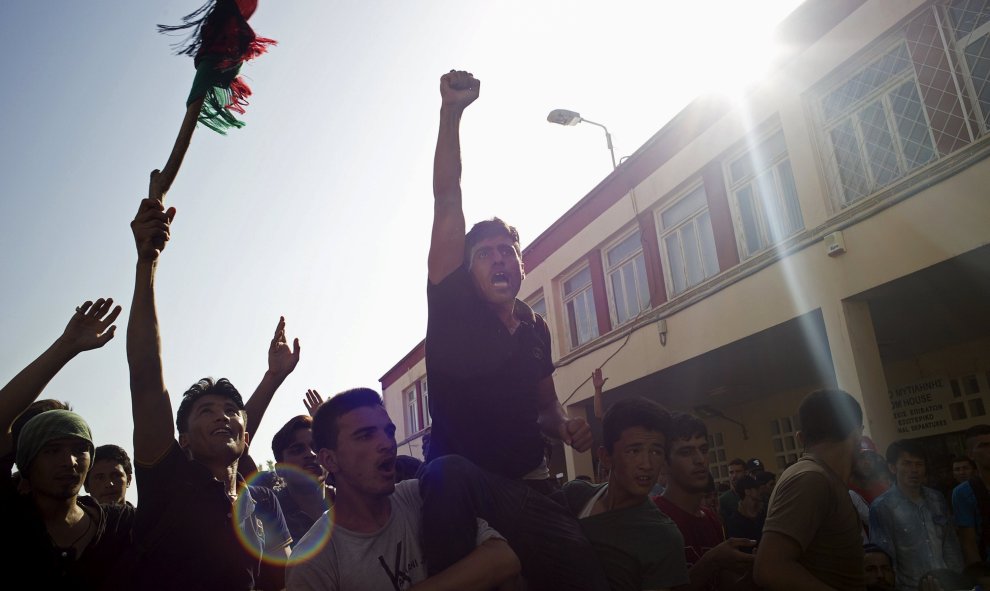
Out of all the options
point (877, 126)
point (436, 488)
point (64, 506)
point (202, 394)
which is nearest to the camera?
point (436, 488)

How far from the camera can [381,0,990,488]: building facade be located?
27.0 ft

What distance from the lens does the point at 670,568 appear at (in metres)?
2.78

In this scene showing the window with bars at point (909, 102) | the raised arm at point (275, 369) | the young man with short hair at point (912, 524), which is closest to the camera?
the raised arm at point (275, 369)

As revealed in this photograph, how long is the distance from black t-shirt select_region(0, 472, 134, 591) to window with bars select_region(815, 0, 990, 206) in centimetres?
875

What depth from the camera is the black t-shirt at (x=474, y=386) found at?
2.45m

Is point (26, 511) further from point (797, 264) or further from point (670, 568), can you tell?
point (797, 264)

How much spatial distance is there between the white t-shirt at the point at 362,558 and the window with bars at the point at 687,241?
10.3 metres

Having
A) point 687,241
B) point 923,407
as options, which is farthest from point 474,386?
point 923,407

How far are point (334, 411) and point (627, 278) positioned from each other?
40.6 ft

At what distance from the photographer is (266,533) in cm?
349

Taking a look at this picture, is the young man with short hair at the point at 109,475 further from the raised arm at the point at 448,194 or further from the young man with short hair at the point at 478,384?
the raised arm at the point at 448,194

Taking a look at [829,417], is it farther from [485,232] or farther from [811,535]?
[485,232]

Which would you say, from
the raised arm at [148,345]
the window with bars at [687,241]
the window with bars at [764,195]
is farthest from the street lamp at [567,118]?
the raised arm at [148,345]

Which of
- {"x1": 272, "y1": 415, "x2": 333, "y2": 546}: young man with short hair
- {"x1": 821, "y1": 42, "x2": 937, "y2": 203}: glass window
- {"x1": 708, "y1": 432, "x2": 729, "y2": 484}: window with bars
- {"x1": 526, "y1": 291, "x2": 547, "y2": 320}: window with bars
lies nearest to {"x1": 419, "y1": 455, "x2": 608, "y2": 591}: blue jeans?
{"x1": 272, "y1": 415, "x2": 333, "y2": 546}: young man with short hair
